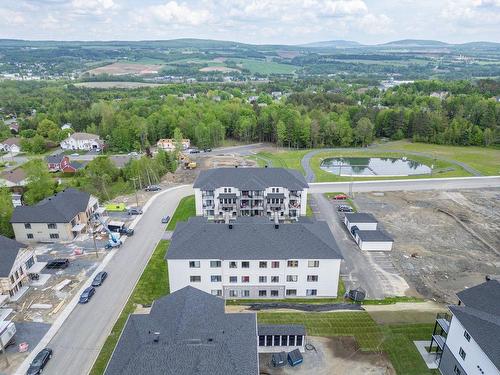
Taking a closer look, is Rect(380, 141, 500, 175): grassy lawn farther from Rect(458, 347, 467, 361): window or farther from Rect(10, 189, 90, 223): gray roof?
Rect(10, 189, 90, 223): gray roof

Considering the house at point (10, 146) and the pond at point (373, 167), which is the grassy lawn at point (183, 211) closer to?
the pond at point (373, 167)

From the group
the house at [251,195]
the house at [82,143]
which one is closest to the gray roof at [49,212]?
the house at [251,195]

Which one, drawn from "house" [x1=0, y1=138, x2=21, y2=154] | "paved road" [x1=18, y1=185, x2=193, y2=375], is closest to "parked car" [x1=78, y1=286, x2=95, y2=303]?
"paved road" [x1=18, y1=185, x2=193, y2=375]

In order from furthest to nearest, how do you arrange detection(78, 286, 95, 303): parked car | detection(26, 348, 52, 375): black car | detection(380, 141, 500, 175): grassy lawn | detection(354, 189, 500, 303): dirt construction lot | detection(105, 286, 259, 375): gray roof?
detection(380, 141, 500, 175): grassy lawn < detection(354, 189, 500, 303): dirt construction lot < detection(78, 286, 95, 303): parked car < detection(26, 348, 52, 375): black car < detection(105, 286, 259, 375): gray roof

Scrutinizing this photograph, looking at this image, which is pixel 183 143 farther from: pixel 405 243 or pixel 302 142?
pixel 405 243

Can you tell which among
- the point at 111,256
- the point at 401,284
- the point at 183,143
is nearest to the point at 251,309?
the point at 401,284

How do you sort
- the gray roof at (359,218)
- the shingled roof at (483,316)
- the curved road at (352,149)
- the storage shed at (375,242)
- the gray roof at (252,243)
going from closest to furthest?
1. the shingled roof at (483,316)
2. the gray roof at (252,243)
3. the storage shed at (375,242)
4. the gray roof at (359,218)
5. the curved road at (352,149)
